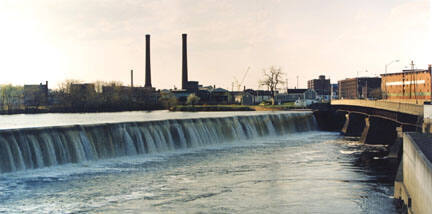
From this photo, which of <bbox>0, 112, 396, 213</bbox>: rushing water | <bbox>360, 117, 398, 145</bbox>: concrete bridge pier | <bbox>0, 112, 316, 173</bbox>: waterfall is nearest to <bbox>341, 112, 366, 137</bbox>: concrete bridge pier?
<bbox>360, 117, 398, 145</bbox>: concrete bridge pier

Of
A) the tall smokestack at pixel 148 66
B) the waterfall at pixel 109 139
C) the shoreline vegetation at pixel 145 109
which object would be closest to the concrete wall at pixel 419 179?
the waterfall at pixel 109 139

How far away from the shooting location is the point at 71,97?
462 feet

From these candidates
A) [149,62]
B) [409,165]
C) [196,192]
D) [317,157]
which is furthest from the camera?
[149,62]

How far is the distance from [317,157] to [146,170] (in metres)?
16.3

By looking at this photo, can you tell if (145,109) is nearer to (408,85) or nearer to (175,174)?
(408,85)

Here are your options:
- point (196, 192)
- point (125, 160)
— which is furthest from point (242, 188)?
point (125, 160)

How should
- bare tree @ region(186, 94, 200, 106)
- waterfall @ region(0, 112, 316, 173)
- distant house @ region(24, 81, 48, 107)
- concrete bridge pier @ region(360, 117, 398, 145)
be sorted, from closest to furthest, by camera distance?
1. waterfall @ region(0, 112, 316, 173)
2. concrete bridge pier @ region(360, 117, 398, 145)
3. distant house @ region(24, 81, 48, 107)
4. bare tree @ region(186, 94, 200, 106)

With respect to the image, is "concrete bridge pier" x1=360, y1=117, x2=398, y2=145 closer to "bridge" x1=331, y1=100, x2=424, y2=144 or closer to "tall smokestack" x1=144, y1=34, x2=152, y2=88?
"bridge" x1=331, y1=100, x2=424, y2=144

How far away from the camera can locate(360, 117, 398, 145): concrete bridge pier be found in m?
59.1

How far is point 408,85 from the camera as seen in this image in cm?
13725

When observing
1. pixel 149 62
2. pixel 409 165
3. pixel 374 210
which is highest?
pixel 149 62

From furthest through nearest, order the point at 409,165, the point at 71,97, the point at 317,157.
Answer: the point at 71,97 → the point at 317,157 → the point at 409,165

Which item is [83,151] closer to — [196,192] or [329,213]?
[196,192]

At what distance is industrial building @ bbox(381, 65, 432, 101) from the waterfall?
6175 cm
